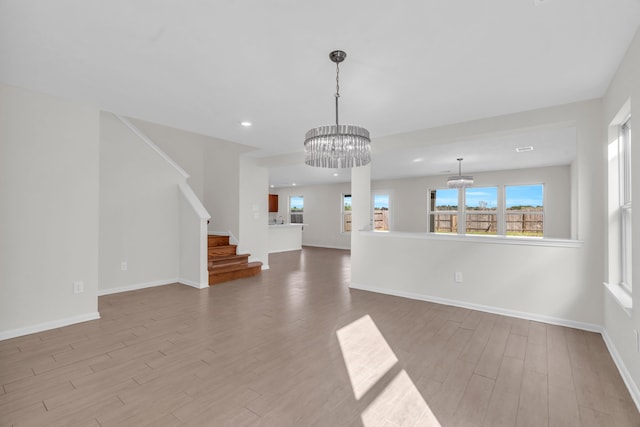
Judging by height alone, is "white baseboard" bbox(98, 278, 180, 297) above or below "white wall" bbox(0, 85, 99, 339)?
below

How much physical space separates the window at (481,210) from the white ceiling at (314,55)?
5101mm

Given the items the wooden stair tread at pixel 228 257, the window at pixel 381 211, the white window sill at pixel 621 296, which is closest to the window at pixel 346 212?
the window at pixel 381 211

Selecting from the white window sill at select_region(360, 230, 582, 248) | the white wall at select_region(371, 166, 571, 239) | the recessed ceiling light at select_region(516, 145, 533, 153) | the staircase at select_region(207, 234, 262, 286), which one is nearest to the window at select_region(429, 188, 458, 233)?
the white wall at select_region(371, 166, 571, 239)

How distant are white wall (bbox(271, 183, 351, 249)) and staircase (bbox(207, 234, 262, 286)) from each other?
5.00 metres

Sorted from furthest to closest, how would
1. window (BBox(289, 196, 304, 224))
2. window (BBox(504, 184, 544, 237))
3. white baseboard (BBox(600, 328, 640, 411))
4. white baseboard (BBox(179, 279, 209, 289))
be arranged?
window (BBox(289, 196, 304, 224)) → window (BBox(504, 184, 544, 237)) → white baseboard (BBox(179, 279, 209, 289)) → white baseboard (BBox(600, 328, 640, 411))

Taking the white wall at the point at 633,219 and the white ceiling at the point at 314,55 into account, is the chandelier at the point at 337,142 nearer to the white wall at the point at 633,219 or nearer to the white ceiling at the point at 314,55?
the white ceiling at the point at 314,55

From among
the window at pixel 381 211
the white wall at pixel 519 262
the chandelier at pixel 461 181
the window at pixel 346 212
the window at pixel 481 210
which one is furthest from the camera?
the window at pixel 346 212

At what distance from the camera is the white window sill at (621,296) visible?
2.17 metres

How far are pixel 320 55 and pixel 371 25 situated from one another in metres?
0.48

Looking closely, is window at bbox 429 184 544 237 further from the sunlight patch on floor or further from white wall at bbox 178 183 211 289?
white wall at bbox 178 183 211 289

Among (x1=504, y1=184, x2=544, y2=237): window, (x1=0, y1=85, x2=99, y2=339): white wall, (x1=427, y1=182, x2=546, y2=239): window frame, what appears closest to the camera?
(x1=0, y1=85, x2=99, y2=339): white wall

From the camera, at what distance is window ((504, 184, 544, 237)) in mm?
7302

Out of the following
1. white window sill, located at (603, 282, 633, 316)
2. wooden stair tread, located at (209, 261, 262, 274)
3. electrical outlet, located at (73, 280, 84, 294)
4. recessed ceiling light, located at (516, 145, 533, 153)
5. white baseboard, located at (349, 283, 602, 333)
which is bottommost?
white baseboard, located at (349, 283, 602, 333)

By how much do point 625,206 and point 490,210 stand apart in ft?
18.6
